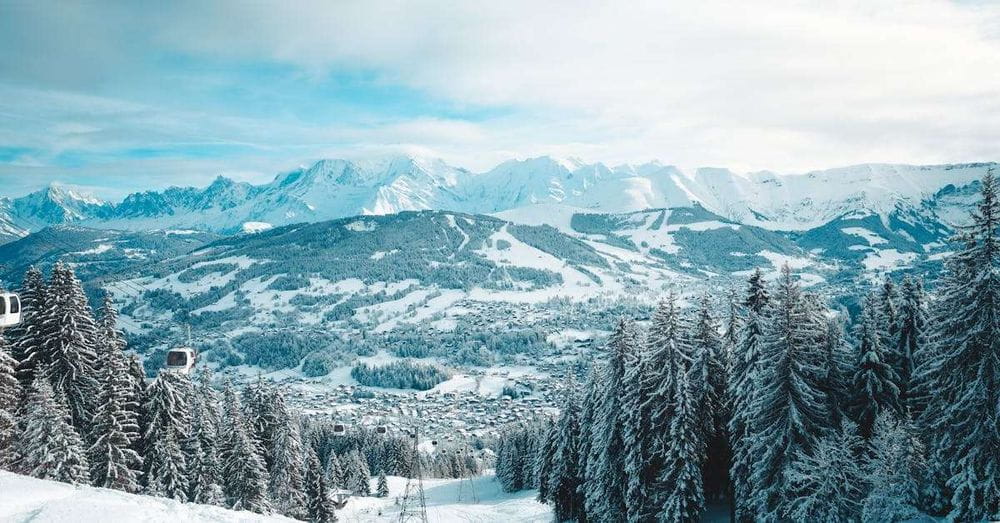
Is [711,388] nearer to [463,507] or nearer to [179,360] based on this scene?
[179,360]

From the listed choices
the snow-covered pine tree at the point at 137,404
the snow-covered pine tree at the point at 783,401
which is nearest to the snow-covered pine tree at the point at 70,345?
the snow-covered pine tree at the point at 137,404

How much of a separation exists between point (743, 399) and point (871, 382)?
321 inches

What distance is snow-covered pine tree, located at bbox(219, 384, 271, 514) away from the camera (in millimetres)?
42625

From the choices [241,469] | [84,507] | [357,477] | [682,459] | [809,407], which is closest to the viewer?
[84,507]

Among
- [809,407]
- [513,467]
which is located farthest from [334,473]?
[809,407]

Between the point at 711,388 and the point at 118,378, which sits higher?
the point at 118,378

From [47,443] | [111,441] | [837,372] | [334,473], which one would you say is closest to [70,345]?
[111,441]

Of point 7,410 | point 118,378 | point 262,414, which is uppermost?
point 118,378

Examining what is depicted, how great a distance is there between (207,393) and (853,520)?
4934 cm

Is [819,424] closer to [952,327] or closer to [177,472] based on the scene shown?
[952,327]

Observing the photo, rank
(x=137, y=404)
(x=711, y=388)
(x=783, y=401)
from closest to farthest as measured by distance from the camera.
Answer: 1. (x=783, y=401)
2. (x=711, y=388)
3. (x=137, y=404)

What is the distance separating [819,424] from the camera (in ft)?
96.4

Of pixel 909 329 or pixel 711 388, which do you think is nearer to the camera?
pixel 711 388

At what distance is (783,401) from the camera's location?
2908 cm
